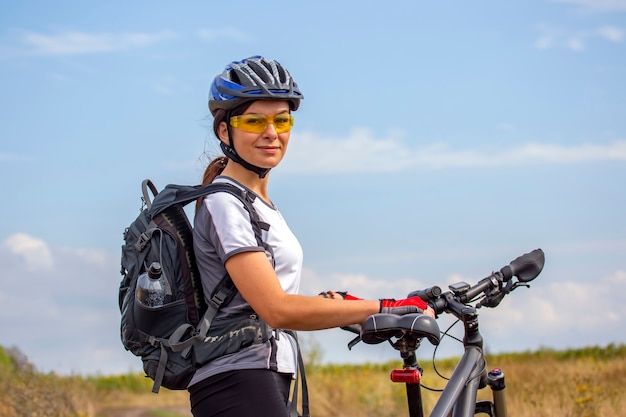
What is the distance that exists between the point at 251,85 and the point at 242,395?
1.26 m

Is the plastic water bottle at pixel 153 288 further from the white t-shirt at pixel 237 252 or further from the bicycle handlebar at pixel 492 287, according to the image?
the bicycle handlebar at pixel 492 287

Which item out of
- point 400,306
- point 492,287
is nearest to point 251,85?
point 400,306

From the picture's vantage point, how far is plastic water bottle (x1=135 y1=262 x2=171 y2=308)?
362 cm

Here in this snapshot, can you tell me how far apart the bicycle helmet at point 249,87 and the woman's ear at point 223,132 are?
20mm

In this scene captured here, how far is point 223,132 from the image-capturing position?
4035 mm

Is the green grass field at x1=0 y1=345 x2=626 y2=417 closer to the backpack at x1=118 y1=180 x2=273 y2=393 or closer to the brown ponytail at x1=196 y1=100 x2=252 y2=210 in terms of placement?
the brown ponytail at x1=196 y1=100 x2=252 y2=210

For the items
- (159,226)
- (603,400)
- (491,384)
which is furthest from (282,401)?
(603,400)

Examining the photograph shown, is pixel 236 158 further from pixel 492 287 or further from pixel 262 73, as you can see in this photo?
pixel 492 287

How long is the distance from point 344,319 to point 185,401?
10.8m

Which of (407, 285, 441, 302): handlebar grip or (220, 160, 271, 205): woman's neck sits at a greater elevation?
(220, 160, 271, 205): woman's neck

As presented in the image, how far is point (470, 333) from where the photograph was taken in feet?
14.2

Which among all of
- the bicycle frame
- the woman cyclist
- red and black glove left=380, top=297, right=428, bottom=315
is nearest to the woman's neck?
the woman cyclist

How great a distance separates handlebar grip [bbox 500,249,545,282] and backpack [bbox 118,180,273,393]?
4.99 ft

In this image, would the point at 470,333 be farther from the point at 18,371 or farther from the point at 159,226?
the point at 18,371
